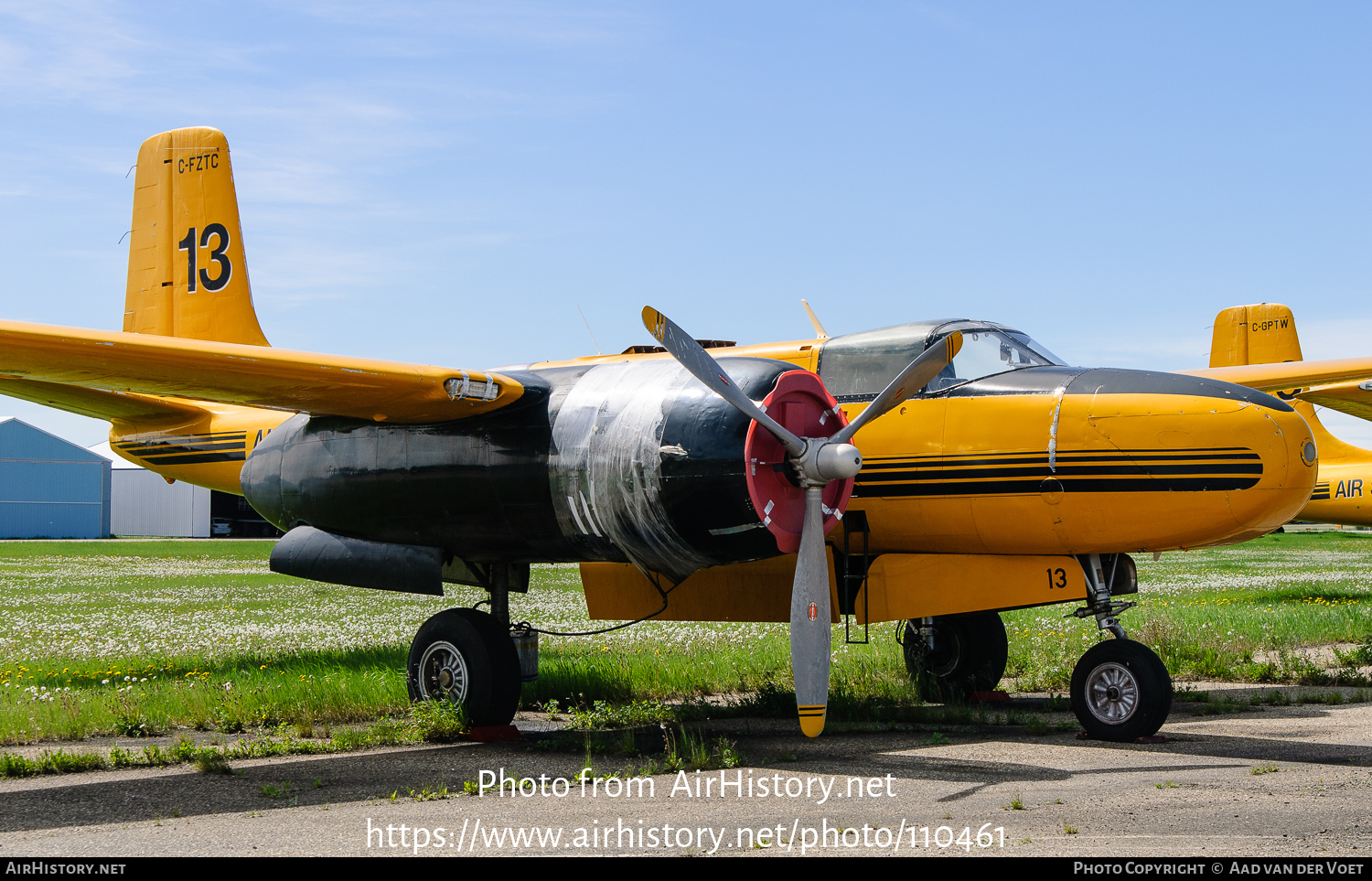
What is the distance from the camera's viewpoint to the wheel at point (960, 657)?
11.7 metres

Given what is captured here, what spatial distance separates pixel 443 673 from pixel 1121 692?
17.6 ft

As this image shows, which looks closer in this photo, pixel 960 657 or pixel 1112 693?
pixel 1112 693

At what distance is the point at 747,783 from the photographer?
7625mm

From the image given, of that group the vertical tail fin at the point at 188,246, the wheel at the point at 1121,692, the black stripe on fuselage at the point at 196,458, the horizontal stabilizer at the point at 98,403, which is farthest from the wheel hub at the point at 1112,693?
the vertical tail fin at the point at 188,246

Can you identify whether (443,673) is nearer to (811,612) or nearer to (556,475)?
(556,475)

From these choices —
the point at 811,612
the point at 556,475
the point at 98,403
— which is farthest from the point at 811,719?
the point at 98,403

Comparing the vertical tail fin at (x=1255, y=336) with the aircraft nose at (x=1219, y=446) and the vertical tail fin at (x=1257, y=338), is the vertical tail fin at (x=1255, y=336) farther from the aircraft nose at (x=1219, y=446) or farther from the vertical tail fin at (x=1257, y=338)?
the aircraft nose at (x=1219, y=446)

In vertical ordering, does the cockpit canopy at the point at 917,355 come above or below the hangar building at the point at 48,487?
below

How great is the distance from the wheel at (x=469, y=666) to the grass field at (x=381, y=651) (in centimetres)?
107

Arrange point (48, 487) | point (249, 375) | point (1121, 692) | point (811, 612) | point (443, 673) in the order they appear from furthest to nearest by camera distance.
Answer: point (48, 487) → point (443, 673) → point (1121, 692) → point (249, 375) → point (811, 612)

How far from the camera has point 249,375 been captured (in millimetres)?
8320

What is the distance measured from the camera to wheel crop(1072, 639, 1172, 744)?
871cm
